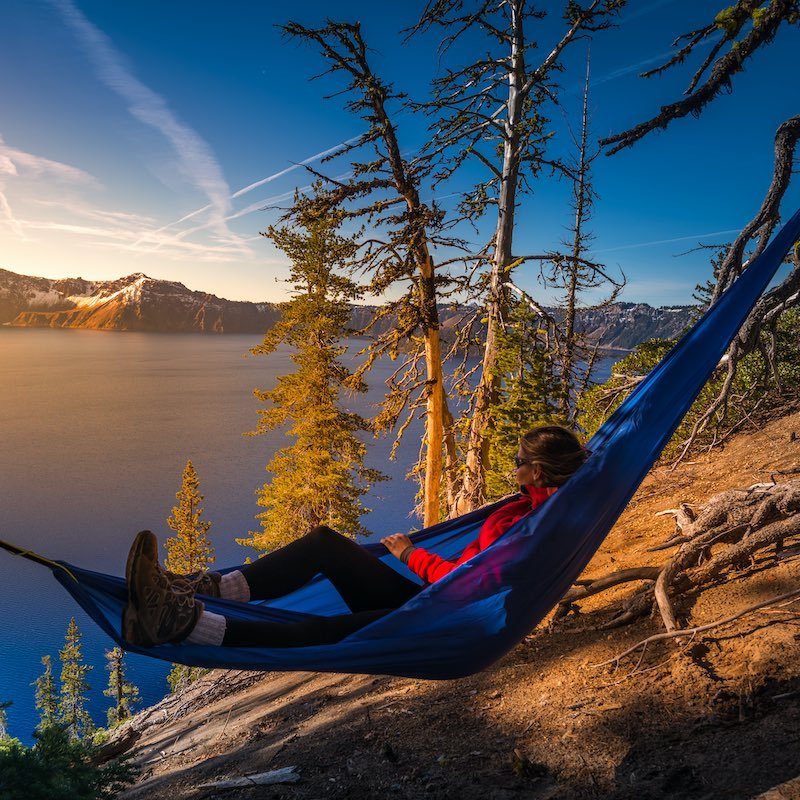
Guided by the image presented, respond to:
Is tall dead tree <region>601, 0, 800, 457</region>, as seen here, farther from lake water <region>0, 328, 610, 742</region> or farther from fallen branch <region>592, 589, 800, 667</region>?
lake water <region>0, 328, 610, 742</region>

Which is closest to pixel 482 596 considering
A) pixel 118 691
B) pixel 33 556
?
pixel 33 556

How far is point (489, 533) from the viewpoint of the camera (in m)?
2.19

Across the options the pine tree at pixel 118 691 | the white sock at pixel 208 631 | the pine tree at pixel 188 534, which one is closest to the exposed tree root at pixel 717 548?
the white sock at pixel 208 631

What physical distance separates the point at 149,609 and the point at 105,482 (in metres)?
51.2

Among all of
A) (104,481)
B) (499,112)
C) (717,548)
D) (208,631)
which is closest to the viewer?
(208,631)

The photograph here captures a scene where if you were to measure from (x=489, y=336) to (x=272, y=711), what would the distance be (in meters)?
5.52

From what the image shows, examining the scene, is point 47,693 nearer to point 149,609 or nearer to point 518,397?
point 518,397

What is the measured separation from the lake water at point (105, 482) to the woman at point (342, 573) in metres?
12.0

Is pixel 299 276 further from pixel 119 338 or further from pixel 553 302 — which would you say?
pixel 119 338

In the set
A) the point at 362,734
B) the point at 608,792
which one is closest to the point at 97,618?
the point at 362,734

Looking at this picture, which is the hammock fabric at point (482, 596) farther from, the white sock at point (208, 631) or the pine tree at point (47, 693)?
the pine tree at point (47, 693)

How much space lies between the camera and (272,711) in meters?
3.37

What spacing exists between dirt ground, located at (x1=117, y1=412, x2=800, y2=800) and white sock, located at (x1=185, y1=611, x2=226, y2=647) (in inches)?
31.0

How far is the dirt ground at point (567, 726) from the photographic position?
171cm
